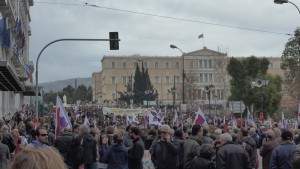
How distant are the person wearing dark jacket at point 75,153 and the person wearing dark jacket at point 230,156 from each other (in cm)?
338

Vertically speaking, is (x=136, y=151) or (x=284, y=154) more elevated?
(x=284, y=154)

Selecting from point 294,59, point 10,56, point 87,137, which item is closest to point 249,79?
point 294,59

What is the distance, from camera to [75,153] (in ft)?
37.3

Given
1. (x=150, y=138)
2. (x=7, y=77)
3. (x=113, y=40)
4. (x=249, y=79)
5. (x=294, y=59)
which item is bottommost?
(x=150, y=138)

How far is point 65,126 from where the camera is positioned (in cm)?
1430

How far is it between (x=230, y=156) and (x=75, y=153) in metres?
3.73

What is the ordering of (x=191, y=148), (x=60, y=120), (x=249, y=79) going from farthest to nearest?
(x=249, y=79), (x=60, y=120), (x=191, y=148)

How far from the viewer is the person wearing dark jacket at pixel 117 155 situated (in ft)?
36.1

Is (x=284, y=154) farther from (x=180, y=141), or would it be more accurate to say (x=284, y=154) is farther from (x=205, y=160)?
(x=180, y=141)

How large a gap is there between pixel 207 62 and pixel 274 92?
288ft

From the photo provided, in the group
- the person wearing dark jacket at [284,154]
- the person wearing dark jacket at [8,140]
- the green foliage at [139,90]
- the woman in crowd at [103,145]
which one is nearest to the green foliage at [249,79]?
the green foliage at [139,90]

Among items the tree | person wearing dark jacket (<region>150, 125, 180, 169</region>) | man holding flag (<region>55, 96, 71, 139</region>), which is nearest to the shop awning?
man holding flag (<region>55, 96, 71, 139</region>)

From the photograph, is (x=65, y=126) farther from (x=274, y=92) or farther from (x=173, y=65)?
(x=173, y=65)

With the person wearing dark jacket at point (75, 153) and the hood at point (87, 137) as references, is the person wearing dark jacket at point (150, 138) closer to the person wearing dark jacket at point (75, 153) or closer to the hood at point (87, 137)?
the hood at point (87, 137)
